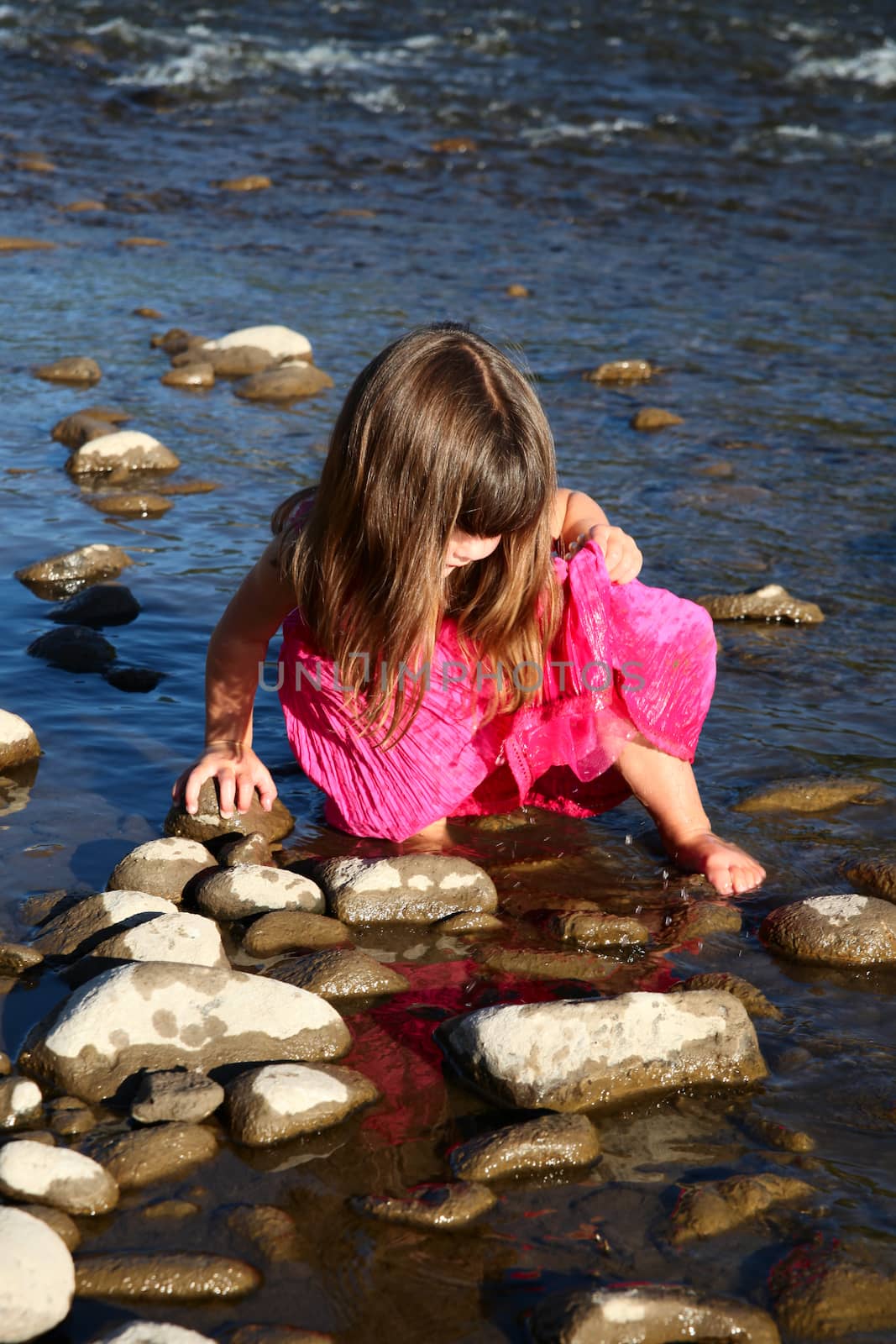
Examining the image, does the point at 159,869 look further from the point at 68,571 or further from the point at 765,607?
the point at 765,607

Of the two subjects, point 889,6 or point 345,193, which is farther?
point 889,6

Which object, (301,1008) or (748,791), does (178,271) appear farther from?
(301,1008)

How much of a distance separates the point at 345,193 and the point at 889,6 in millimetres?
10046

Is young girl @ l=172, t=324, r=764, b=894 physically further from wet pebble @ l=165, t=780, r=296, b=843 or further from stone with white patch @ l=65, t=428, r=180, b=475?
stone with white patch @ l=65, t=428, r=180, b=475

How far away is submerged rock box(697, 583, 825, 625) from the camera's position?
4.54m

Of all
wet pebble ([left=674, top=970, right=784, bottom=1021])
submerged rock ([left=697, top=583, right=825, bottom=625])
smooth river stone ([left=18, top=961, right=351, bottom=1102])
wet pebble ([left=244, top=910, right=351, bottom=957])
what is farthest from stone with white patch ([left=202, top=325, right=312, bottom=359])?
smooth river stone ([left=18, top=961, right=351, bottom=1102])

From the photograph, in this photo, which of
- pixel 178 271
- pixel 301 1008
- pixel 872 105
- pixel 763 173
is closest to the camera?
pixel 301 1008

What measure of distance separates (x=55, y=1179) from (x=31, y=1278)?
0.69 ft

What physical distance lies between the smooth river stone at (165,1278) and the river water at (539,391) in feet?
0.10

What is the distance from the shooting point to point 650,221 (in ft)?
34.4

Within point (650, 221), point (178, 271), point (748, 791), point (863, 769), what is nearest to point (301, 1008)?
point (748, 791)

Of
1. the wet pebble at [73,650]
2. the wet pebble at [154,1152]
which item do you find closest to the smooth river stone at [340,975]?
the wet pebble at [154,1152]

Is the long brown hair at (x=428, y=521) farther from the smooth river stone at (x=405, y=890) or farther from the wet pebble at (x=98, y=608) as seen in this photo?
the wet pebble at (x=98, y=608)

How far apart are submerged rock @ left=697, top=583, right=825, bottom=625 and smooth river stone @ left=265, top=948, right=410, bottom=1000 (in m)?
2.14
